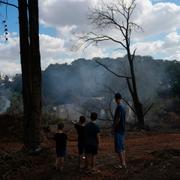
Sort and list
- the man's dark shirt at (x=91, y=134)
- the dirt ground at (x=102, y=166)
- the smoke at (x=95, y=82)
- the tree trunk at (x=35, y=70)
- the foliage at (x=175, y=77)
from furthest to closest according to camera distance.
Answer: the smoke at (x=95, y=82) → the foliage at (x=175, y=77) → the tree trunk at (x=35, y=70) → the man's dark shirt at (x=91, y=134) → the dirt ground at (x=102, y=166)

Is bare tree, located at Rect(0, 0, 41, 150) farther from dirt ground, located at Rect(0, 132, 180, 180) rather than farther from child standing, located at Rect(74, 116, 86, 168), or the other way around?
child standing, located at Rect(74, 116, 86, 168)

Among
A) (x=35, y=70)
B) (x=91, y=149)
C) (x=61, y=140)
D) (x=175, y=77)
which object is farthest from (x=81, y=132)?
(x=175, y=77)

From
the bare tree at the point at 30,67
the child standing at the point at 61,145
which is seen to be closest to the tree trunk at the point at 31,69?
the bare tree at the point at 30,67

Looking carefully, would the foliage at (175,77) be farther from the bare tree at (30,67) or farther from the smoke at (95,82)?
the bare tree at (30,67)

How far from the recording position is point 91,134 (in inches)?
422

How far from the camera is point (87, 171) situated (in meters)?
10.8

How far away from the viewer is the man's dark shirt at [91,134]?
10.7 meters

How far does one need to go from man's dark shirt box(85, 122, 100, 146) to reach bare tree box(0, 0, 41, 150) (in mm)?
3193

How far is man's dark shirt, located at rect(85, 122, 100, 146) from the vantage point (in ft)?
35.1

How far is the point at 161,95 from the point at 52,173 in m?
38.6

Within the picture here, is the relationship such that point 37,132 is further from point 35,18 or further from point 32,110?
point 35,18

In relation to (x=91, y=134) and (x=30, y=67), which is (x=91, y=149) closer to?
(x=91, y=134)

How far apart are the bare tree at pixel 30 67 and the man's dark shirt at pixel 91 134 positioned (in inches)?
126

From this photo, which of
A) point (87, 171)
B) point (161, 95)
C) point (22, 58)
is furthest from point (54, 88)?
point (87, 171)
